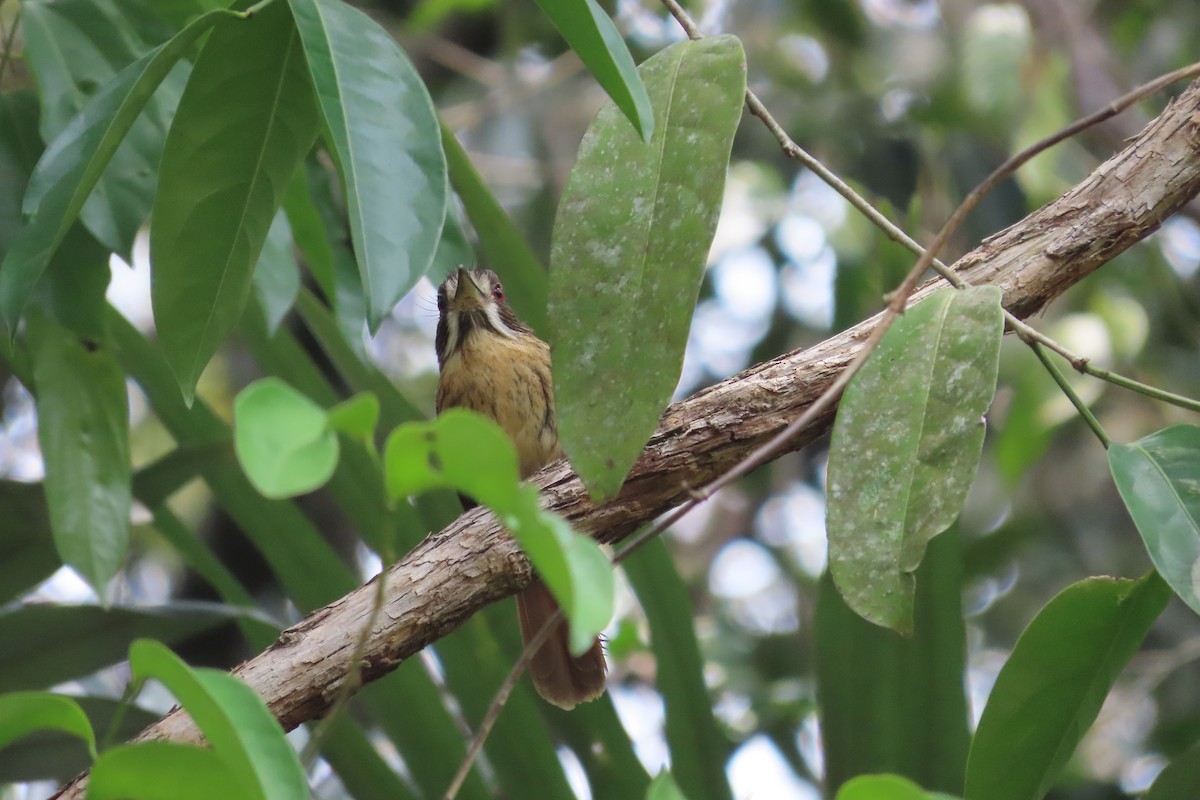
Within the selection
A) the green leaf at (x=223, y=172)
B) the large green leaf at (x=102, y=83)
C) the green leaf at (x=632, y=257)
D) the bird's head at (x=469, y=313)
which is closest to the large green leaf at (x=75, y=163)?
the green leaf at (x=223, y=172)

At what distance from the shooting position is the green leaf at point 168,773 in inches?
41.4

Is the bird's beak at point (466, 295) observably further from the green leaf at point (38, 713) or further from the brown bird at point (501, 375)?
the green leaf at point (38, 713)

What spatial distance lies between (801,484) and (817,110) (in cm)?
160

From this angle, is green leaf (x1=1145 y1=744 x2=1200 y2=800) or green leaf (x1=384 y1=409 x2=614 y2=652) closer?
green leaf (x1=384 y1=409 x2=614 y2=652)

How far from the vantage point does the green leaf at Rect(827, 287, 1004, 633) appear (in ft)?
4.74

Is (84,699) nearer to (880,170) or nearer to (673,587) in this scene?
(673,587)

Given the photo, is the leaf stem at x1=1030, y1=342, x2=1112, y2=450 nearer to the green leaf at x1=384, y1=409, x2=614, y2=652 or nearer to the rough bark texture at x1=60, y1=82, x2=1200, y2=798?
the rough bark texture at x1=60, y1=82, x2=1200, y2=798

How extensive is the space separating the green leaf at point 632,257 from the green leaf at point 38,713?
0.56 metres

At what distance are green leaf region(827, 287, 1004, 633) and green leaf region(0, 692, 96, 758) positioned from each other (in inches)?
30.0

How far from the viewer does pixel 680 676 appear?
241 centimetres

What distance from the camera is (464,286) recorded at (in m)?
3.52

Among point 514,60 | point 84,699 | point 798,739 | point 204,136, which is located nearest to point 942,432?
point 204,136

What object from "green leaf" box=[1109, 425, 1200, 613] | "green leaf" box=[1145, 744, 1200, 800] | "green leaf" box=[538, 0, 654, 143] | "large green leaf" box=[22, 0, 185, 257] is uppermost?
"large green leaf" box=[22, 0, 185, 257]

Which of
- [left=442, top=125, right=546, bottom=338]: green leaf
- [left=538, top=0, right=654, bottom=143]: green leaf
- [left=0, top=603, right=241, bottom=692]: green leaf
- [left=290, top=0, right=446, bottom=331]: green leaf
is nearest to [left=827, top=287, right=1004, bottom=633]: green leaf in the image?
[left=538, top=0, right=654, bottom=143]: green leaf
